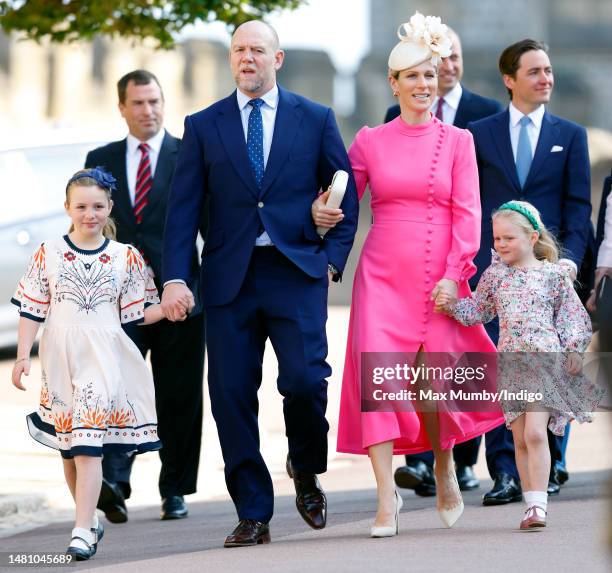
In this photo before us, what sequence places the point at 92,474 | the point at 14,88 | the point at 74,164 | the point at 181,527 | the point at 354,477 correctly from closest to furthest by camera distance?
1. the point at 92,474
2. the point at 181,527
3. the point at 354,477
4. the point at 74,164
5. the point at 14,88

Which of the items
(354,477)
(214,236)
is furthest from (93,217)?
(354,477)

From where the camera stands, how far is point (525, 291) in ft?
26.5

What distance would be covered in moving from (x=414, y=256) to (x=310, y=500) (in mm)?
1104

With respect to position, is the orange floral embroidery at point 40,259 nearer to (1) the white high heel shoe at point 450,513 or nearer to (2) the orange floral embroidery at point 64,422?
(2) the orange floral embroidery at point 64,422

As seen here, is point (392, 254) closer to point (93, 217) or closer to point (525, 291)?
point (525, 291)

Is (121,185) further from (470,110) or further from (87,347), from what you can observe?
(470,110)

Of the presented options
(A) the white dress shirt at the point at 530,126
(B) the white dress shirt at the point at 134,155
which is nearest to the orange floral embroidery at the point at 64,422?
(B) the white dress shirt at the point at 134,155

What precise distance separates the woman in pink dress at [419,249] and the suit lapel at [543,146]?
107 cm

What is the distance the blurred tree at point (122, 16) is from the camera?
10.8m

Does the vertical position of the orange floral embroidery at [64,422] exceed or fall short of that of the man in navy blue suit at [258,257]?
it falls short

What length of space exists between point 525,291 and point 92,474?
195 cm

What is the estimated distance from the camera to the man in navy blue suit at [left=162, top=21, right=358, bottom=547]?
25.8ft

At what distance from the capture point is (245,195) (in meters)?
7.94
